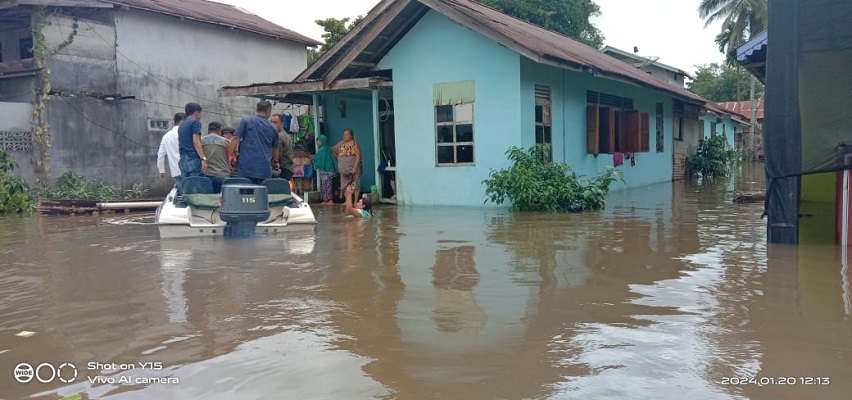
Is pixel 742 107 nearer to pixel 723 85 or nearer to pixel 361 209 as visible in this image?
pixel 723 85

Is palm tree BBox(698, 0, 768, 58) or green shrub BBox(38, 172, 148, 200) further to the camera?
palm tree BBox(698, 0, 768, 58)

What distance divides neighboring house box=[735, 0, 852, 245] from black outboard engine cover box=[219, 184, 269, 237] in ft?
18.6

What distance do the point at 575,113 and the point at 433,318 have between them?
11470 millimetres

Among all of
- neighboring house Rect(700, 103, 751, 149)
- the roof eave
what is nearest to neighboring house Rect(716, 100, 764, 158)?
neighboring house Rect(700, 103, 751, 149)

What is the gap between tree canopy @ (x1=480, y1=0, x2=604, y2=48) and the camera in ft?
106

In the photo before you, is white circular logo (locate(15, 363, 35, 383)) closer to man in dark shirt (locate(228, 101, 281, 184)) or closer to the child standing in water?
man in dark shirt (locate(228, 101, 281, 184))

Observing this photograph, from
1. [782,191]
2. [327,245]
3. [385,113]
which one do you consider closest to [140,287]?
[327,245]

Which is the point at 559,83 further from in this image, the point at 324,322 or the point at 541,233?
the point at 324,322

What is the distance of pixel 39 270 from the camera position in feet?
21.8

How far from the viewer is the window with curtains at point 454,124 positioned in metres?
13.0

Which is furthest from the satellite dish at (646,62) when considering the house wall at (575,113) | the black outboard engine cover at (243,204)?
the black outboard engine cover at (243,204)

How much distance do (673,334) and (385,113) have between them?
1132 centimetres

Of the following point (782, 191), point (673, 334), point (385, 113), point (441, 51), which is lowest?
point (673, 334)

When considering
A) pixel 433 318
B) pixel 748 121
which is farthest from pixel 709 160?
pixel 433 318
